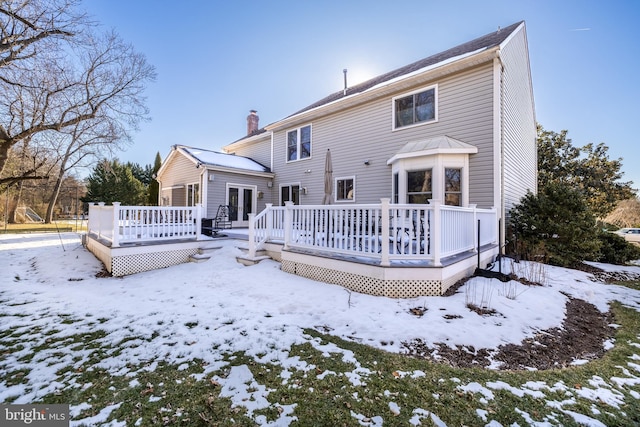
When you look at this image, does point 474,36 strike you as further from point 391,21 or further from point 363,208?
point 363,208

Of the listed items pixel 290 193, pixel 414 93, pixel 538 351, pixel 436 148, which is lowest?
pixel 538 351

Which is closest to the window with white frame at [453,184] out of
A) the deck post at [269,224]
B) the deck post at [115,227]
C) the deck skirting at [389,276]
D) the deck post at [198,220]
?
the deck skirting at [389,276]

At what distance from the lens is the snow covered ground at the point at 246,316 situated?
2.65 m

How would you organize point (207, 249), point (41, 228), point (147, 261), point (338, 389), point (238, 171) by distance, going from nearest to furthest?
1. point (338, 389)
2. point (147, 261)
3. point (207, 249)
4. point (238, 171)
5. point (41, 228)

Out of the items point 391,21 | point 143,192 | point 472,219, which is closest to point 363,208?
point 472,219

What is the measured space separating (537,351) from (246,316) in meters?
3.78

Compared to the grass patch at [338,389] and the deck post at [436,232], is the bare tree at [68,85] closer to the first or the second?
the grass patch at [338,389]

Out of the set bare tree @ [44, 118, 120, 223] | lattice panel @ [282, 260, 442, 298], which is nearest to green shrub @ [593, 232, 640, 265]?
lattice panel @ [282, 260, 442, 298]

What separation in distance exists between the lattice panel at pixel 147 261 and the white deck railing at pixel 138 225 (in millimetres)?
410

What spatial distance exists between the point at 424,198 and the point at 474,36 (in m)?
8.32

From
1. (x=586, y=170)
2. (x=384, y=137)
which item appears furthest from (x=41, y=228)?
(x=586, y=170)

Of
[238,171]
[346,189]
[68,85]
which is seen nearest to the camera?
[346,189]

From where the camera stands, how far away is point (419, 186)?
26.6 feet

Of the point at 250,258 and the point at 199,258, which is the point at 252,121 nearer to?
the point at 199,258
